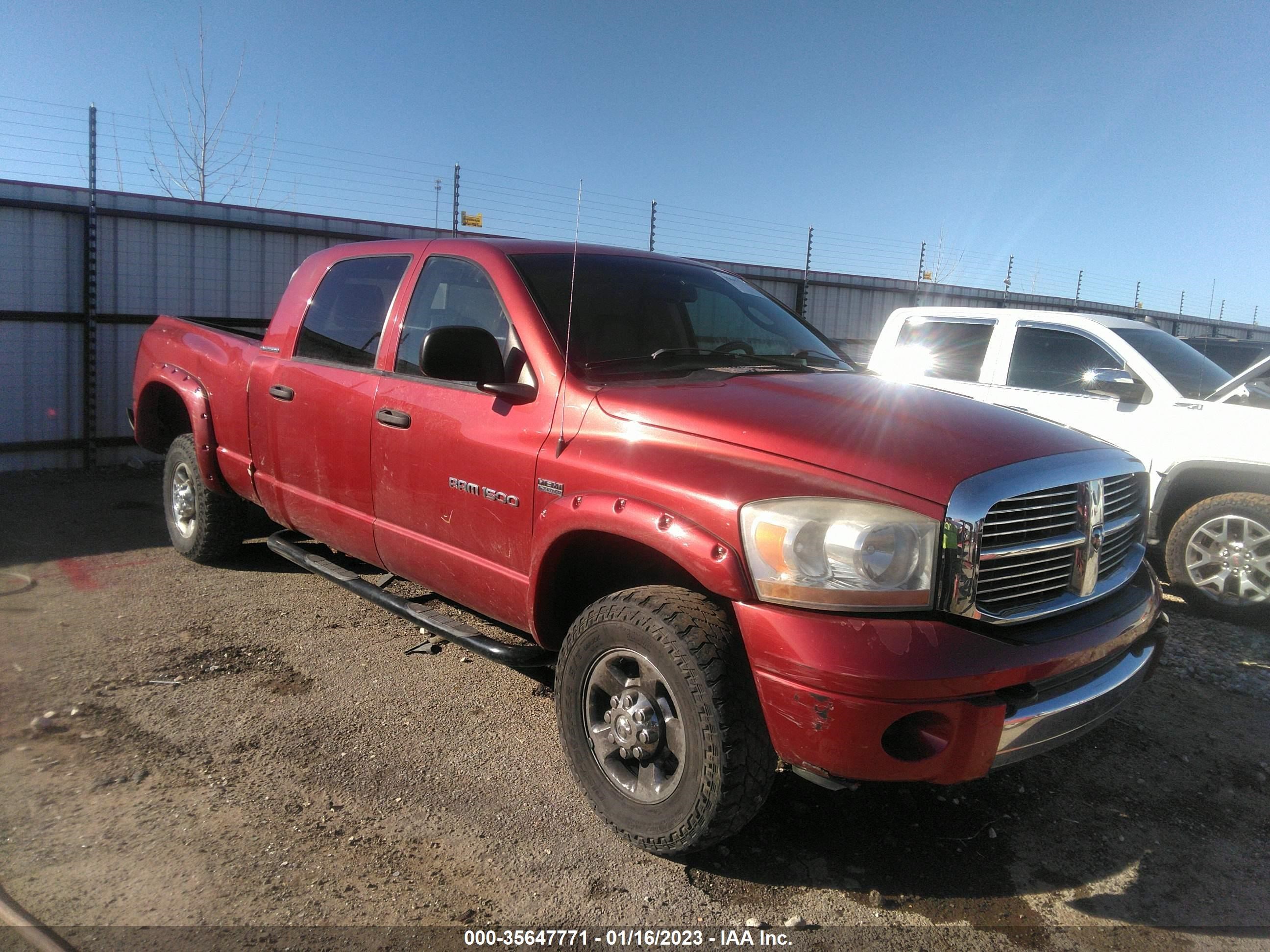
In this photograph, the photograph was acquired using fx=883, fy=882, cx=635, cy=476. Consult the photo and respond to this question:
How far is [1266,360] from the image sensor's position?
5238 mm

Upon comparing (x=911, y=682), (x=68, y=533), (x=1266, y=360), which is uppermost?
(x=1266, y=360)

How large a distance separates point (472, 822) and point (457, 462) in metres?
1.27

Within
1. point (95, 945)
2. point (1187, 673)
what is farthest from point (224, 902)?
point (1187, 673)

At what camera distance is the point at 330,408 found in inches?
157

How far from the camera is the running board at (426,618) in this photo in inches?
125

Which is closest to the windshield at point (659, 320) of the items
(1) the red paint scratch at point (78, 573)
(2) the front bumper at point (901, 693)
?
(2) the front bumper at point (901, 693)

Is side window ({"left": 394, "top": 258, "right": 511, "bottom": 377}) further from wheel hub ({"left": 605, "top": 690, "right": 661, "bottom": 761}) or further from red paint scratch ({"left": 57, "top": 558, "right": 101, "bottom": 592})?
red paint scratch ({"left": 57, "top": 558, "right": 101, "bottom": 592})

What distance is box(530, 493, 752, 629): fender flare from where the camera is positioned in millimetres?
2383

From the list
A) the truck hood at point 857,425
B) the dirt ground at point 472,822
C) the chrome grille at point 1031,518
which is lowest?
the dirt ground at point 472,822

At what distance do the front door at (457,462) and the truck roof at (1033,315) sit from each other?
445cm

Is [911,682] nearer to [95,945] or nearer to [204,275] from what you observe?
[95,945]

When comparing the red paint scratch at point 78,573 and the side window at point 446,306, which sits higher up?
the side window at point 446,306

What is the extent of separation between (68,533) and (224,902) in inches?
189

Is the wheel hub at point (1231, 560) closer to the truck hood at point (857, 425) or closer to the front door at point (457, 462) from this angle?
the truck hood at point (857, 425)
